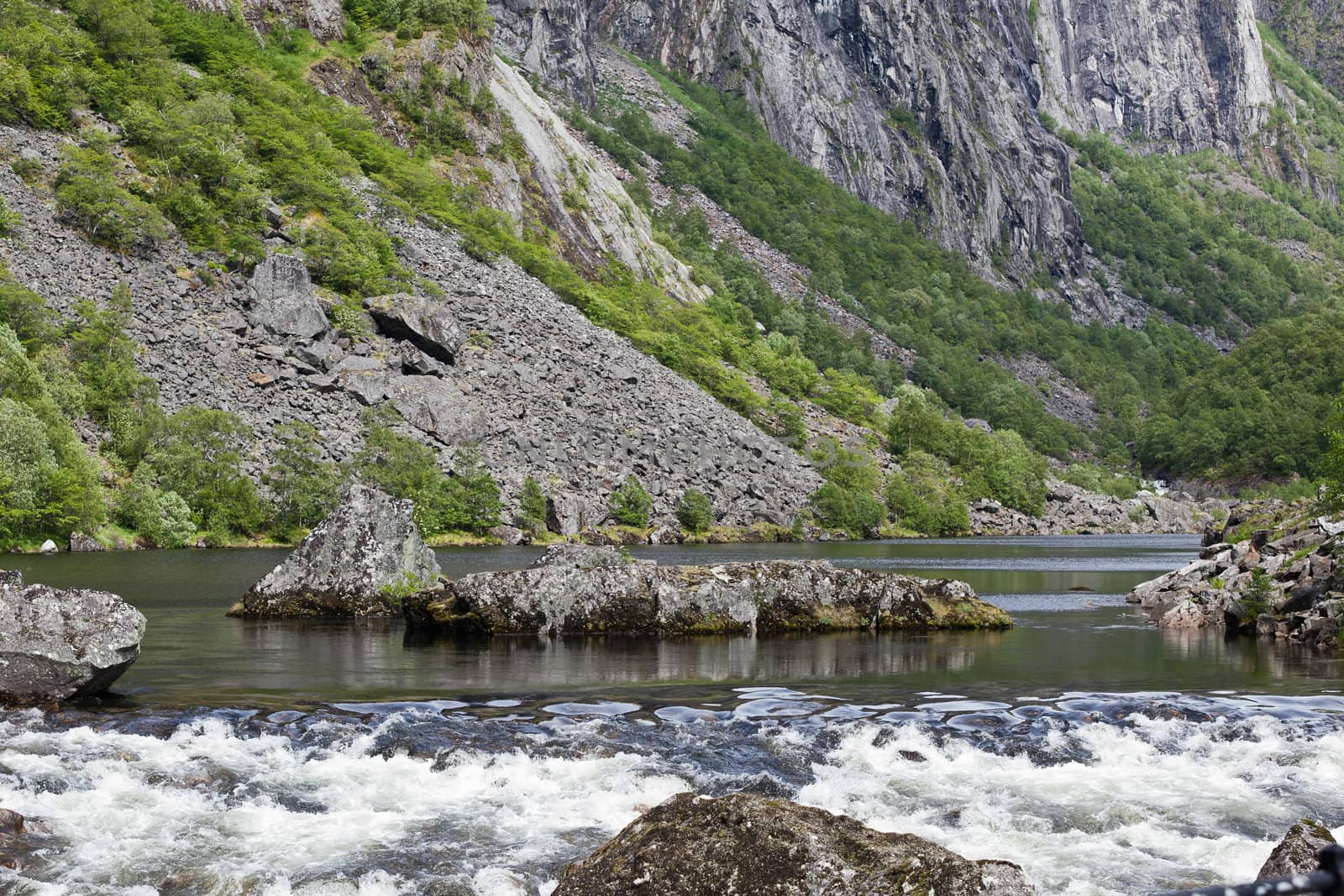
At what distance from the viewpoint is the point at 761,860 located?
8.35m

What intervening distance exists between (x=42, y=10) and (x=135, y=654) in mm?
126843

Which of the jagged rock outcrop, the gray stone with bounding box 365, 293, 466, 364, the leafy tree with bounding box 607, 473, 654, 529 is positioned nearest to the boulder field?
the leafy tree with bounding box 607, 473, 654, 529

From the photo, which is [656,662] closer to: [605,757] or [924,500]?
[605,757]

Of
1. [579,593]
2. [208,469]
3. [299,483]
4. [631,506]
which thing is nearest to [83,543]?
[208,469]

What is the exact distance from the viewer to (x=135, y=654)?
1856 centimetres

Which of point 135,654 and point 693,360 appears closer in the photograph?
point 135,654

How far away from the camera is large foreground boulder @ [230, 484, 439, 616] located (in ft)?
106

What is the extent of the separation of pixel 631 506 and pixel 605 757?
8187 centimetres

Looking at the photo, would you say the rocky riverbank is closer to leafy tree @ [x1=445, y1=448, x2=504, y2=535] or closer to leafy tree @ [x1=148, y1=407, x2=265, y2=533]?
leafy tree @ [x1=445, y1=448, x2=504, y2=535]

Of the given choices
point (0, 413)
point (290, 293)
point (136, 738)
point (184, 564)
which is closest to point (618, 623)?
point (136, 738)

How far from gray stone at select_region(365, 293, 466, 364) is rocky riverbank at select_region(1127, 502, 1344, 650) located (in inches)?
2831

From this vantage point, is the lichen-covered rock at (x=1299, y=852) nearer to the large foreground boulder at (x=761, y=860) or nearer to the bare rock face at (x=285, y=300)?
the large foreground boulder at (x=761, y=860)

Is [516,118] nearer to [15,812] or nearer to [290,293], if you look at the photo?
[290,293]

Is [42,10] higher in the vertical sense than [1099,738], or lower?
higher
